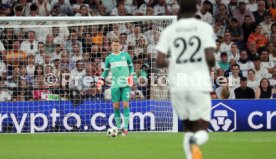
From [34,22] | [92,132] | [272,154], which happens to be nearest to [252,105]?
[92,132]

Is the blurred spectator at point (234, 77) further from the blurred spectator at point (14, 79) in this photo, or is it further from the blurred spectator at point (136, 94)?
the blurred spectator at point (14, 79)

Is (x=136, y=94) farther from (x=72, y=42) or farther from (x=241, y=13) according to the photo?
(x=241, y=13)

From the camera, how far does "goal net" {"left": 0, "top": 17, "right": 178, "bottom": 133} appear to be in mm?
19828

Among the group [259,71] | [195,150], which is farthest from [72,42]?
[195,150]

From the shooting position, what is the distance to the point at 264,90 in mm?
20984

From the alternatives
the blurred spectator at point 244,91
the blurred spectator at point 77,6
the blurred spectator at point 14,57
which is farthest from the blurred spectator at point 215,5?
the blurred spectator at point 14,57

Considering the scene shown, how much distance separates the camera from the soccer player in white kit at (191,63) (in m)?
Answer: 9.19

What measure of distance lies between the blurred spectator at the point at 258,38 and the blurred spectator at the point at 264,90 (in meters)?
2.47

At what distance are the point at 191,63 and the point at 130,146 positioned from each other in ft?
18.7

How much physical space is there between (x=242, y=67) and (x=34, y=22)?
5741 millimetres

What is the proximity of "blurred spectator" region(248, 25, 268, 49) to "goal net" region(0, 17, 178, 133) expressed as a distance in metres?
3.85

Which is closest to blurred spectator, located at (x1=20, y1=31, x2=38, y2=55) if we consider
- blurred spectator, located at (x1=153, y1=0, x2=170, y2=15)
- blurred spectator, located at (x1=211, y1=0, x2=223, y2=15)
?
blurred spectator, located at (x1=153, y1=0, x2=170, y2=15)

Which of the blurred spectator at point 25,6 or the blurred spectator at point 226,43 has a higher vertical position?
the blurred spectator at point 25,6

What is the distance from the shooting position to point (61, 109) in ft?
65.0
